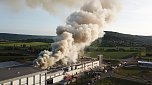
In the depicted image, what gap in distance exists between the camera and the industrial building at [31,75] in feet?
110

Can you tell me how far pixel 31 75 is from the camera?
3644cm

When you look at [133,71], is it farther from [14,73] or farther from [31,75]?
[14,73]

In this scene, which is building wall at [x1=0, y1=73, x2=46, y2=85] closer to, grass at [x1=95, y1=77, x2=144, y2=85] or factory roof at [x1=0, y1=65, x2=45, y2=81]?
factory roof at [x1=0, y1=65, x2=45, y2=81]

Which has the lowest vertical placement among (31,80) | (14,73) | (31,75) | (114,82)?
(114,82)

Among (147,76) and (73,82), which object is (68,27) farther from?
(147,76)

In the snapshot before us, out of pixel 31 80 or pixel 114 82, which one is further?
pixel 114 82

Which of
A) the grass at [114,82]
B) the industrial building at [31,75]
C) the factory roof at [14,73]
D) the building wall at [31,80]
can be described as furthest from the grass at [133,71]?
the factory roof at [14,73]

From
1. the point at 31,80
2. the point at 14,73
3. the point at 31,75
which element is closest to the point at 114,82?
the point at 31,80

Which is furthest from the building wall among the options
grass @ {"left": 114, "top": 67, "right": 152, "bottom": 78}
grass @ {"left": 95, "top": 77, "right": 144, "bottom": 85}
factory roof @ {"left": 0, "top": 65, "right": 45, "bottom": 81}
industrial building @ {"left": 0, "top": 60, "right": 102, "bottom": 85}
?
grass @ {"left": 114, "top": 67, "right": 152, "bottom": 78}

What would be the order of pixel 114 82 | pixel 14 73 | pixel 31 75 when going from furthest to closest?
pixel 114 82, pixel 31 75, pixel 14 73

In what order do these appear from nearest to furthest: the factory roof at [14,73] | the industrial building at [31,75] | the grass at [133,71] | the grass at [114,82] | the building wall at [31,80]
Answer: the factory roof at [14,73]
the industrial building at [31,75]
the building wall at [31,80]
the grass at [114,82]
the grass at [133,71]

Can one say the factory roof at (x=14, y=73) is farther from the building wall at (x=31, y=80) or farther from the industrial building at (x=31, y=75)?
the building wall at (x=31, y=80)

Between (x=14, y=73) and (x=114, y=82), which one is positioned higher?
(x=14, y=73)

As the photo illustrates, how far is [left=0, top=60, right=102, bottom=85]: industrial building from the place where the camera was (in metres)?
33.5
